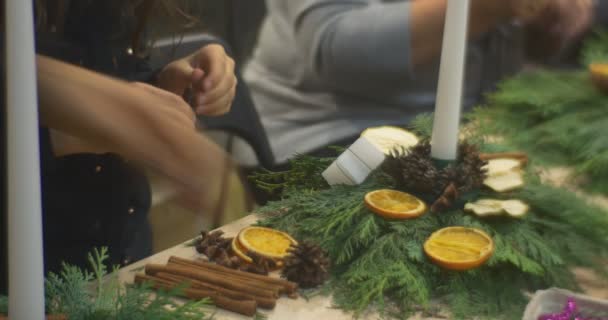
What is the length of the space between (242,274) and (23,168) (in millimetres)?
226

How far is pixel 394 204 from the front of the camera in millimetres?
677

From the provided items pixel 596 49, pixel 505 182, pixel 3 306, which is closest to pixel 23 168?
pixel 3 306

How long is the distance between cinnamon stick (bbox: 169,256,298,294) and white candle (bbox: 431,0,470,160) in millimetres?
195

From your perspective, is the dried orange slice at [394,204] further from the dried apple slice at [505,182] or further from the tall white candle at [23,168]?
the tall white candle at [23,168]

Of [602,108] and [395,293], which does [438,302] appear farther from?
[602,108]

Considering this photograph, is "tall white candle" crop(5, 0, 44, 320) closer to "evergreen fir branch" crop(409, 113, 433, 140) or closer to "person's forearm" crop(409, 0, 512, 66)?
"evergreen fir branch" crop(409, 113, 433, 140)

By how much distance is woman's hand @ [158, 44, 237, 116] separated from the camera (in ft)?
2.12

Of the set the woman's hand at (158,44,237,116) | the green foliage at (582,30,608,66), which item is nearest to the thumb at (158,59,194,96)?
the woman's hand at (158,44,237,116)

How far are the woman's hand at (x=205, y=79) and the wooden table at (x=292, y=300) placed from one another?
0.39 feet

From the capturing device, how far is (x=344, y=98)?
39.8 inches

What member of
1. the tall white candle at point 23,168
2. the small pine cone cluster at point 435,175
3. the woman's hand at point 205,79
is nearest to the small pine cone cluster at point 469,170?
the small pine cone cluster at point 435,175

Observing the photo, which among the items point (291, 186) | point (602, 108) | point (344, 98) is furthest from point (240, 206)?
point (602, 108)

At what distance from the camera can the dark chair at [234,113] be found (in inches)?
25.1

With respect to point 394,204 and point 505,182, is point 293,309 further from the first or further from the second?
point 505,182
